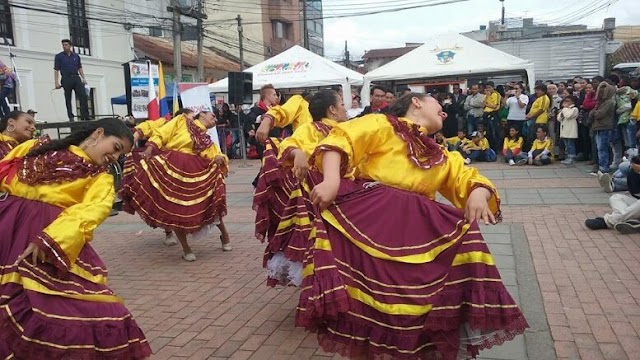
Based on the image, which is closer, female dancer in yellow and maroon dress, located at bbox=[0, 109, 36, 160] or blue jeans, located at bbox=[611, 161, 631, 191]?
female dancer in yellow and maroon dress, located at bbox=[0, 109, 36, 160]

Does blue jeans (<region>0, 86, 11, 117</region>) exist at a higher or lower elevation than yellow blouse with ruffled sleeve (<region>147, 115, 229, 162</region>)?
higher

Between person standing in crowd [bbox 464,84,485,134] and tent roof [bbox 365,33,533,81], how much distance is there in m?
0.69

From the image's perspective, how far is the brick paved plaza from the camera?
3867 mm

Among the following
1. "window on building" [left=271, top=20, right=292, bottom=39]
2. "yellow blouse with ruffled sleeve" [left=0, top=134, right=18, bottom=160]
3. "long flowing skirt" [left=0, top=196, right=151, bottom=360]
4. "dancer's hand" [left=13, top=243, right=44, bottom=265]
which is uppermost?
"window on building" [left=271, top=20, right=292, bottom=39]

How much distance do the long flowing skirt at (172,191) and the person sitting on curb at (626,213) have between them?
4.33 meters

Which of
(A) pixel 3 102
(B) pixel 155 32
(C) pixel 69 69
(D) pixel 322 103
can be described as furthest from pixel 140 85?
(B) pixel 155 32

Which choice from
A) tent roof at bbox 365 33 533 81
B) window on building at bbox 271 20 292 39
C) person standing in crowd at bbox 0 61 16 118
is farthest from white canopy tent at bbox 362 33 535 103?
window on building at bbox 271 20 292 39

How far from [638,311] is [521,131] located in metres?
→ 9.75

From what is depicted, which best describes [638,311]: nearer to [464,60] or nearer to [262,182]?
[262,182]

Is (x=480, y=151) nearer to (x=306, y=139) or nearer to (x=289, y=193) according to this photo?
(x=289, y=193)

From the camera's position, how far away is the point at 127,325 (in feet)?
9.13

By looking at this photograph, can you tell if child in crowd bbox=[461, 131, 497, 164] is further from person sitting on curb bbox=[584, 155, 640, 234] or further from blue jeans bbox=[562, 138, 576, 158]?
person sitting on curb bbox=[584, 155, 640, 234]

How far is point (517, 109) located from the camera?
13.5 m

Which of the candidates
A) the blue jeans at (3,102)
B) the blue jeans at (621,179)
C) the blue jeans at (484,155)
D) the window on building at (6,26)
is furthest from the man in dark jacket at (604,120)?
the window on building at (6,26)
